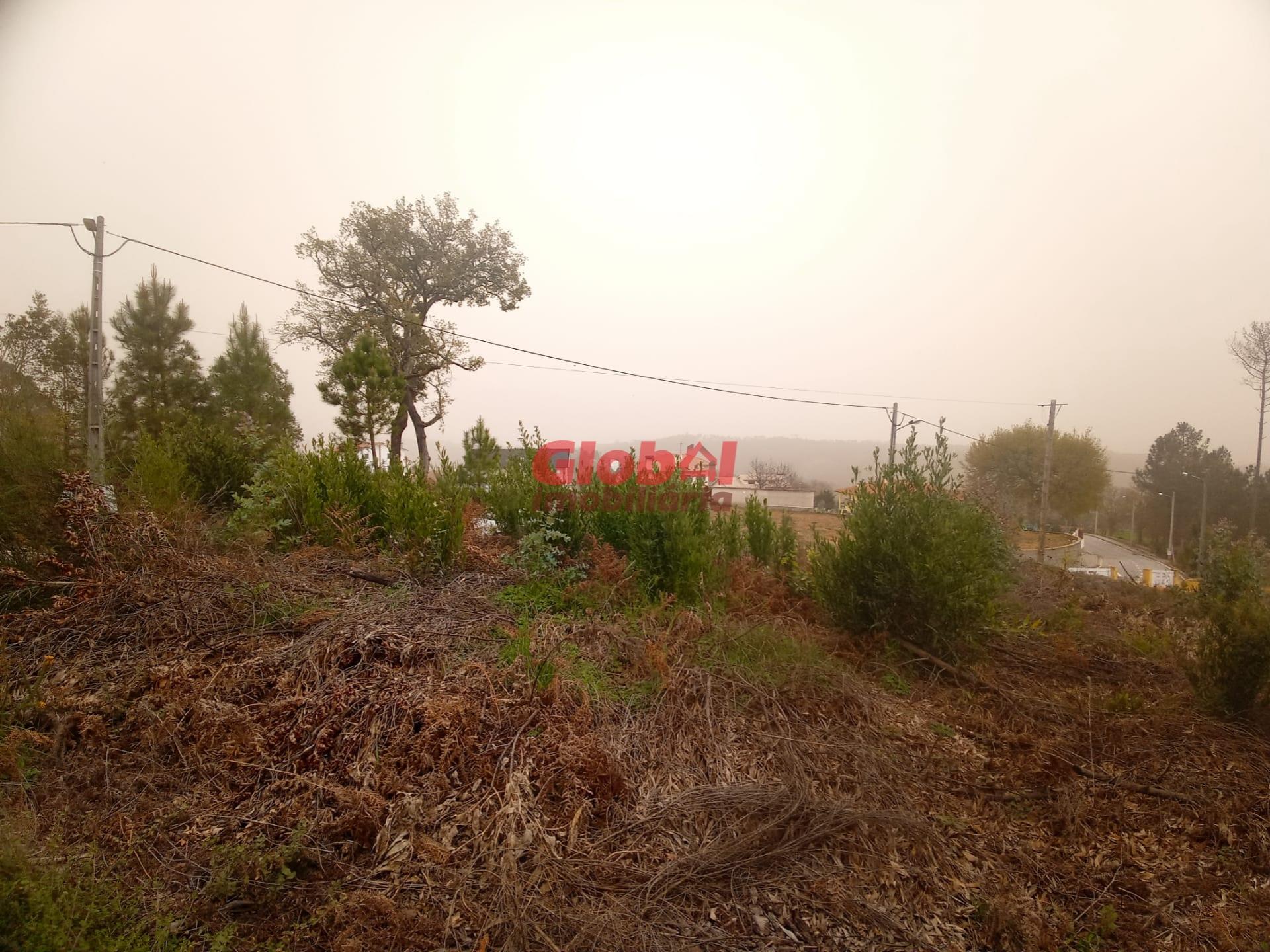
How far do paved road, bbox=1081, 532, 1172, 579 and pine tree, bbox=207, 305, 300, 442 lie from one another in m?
22.4

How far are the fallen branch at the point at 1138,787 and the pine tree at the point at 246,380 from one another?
1730 centimetres

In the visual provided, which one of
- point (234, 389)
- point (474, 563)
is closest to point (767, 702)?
point (474, 563)

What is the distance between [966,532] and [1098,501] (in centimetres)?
2017

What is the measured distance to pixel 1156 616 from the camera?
748cm

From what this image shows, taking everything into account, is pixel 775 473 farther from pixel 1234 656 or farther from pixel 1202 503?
pixel 1234 656

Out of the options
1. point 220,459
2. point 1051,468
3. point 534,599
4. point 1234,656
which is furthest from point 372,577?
point 1051,468

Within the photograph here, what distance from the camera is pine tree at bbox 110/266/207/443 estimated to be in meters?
15.5

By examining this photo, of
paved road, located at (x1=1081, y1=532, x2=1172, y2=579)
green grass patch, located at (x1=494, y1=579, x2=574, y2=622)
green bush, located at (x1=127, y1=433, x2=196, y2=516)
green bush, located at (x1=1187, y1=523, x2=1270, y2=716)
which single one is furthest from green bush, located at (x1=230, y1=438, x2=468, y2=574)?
paved road, located at (x1=1081, y1=532, x2=1172, y2=579)

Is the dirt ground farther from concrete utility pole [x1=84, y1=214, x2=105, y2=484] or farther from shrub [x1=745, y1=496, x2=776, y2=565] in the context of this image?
concrete utility pole [x1=84, y1=214, x2=105, y2=484]

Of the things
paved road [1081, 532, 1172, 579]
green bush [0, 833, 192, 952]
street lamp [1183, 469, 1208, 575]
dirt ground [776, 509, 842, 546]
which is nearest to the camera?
green bush [0, 833, 192, 952]

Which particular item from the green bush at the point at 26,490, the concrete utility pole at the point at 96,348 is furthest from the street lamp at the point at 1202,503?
the concrete utility pole at the point at 96,348

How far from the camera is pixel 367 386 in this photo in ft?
36.2

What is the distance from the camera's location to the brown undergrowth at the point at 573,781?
234 centimetres

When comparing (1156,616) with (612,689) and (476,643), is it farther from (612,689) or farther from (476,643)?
(476,643)
